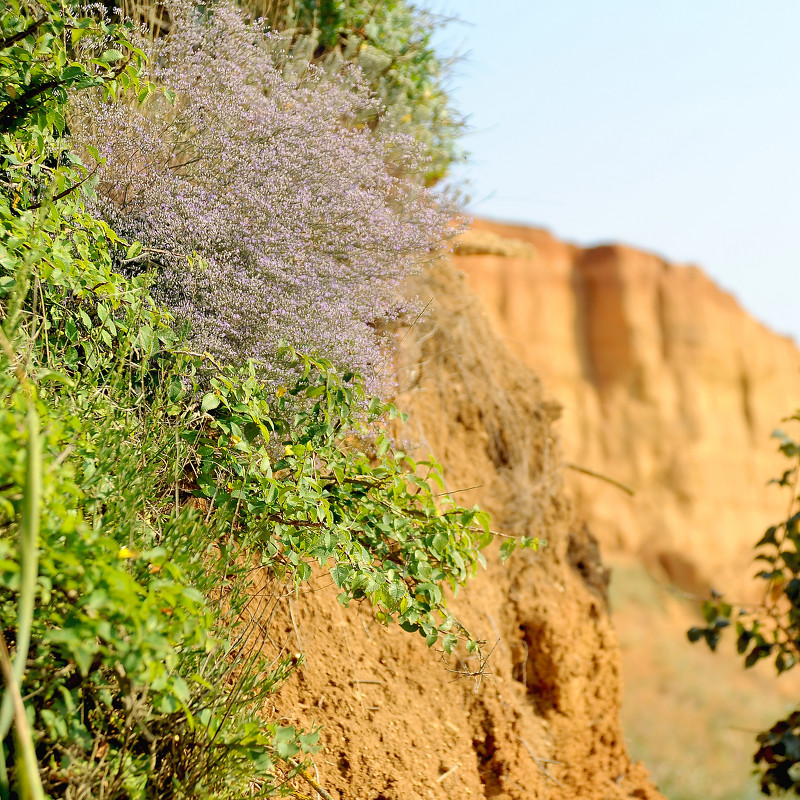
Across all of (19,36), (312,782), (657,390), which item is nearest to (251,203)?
(19,36)

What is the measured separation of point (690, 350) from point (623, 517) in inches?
287

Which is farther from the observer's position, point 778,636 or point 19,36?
point 778,636

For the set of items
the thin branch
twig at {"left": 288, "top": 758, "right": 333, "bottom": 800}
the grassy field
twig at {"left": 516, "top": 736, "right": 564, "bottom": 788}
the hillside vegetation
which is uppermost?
the thin branch

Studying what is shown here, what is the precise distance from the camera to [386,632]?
3.59 metres

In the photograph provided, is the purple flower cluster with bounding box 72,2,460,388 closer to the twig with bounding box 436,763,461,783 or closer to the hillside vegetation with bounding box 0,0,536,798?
the hillside vegetation with bounding box 0,0,536,798

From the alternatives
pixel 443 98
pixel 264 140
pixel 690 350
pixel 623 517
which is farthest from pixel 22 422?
pixel 690 350

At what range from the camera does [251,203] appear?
339cm

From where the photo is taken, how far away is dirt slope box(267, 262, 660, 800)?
320 centimetres

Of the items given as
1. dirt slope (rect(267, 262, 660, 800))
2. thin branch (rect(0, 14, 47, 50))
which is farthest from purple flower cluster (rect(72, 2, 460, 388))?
dirt slope (rect(267, 262, 660, 800))

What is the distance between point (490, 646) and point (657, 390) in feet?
85.6

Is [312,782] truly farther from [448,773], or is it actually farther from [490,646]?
[490,646]

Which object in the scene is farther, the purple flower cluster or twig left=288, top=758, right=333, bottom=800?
the purple flower cluster

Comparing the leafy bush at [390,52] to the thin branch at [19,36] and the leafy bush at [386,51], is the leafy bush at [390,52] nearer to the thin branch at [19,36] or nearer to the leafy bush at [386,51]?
the leafy bush at [386,51]

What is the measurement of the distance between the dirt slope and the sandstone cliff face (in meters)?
20.9
